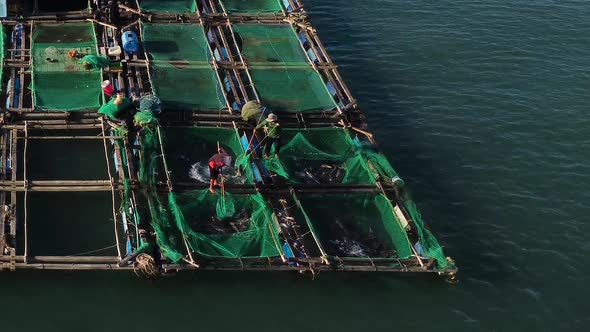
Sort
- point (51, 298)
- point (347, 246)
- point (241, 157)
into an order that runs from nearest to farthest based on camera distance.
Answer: point (51, 298)
point (347, 246)
point (241, 157)

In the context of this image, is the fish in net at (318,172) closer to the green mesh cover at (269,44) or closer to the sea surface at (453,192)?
the sea surface at (453,192)

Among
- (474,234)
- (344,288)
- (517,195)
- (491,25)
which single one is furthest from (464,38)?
(344,288)

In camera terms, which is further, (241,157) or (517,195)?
(517,195)

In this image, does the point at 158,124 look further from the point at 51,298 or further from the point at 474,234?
the point at 474,234

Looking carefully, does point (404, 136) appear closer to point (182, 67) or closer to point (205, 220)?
point (182, 67)

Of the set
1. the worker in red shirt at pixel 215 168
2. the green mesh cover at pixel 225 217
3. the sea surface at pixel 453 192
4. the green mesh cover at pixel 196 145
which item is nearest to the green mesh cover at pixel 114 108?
the green mesh cover at pixel 196 145

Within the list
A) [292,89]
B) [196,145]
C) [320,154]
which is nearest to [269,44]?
[292,89]
